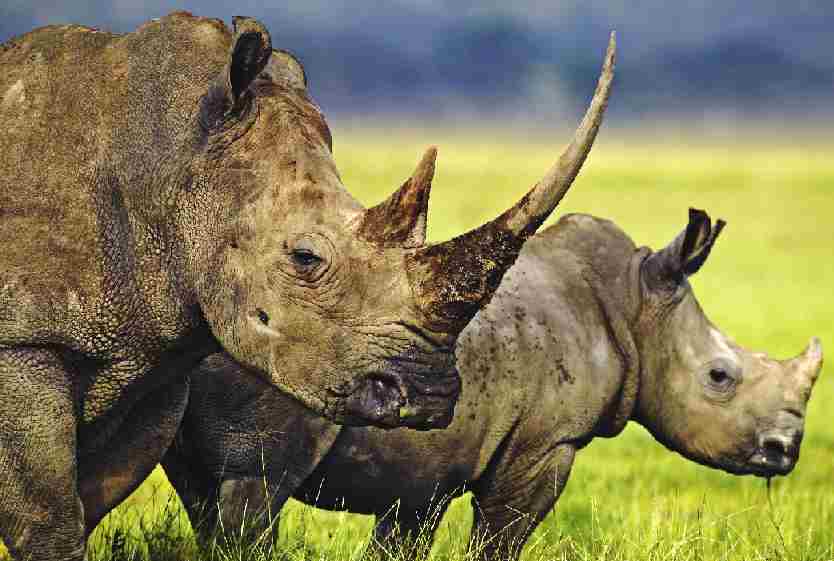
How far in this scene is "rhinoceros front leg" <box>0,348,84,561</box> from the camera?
4750mm

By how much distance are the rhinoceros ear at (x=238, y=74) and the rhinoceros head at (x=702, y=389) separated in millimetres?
3340

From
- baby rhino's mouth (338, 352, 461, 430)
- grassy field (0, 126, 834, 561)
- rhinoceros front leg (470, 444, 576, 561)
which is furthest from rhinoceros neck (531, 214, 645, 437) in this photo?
baby rhino's mouth (338, 352, 461, 430)

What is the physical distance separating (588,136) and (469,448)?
240 cm

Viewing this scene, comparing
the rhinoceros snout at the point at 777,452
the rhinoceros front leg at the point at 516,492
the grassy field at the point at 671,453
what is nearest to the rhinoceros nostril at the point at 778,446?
the rhinoceros snout at the point at 777,452

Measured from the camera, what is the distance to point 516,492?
6938mm

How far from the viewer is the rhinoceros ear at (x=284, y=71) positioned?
201 inches

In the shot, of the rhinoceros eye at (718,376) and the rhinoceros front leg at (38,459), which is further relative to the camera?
the rhinoceros eye at (718,376)

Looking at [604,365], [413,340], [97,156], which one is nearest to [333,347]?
[413,340]

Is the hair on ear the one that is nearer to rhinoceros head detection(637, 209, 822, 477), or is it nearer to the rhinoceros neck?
rhinoceros head detection(637, 209, 822, 477)

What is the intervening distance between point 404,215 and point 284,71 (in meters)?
0.78

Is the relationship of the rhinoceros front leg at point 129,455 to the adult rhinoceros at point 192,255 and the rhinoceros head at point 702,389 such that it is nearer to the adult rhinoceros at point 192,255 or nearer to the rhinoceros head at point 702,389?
the adult rhinoceros at point 192,255

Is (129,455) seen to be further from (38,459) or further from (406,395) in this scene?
(406,395)

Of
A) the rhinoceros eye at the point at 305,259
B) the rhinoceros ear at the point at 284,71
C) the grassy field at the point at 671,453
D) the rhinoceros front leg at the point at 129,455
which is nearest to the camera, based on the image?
the rhinoceros eye at the point at 305,259

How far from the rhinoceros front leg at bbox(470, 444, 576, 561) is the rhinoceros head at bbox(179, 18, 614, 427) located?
89.4 inches
